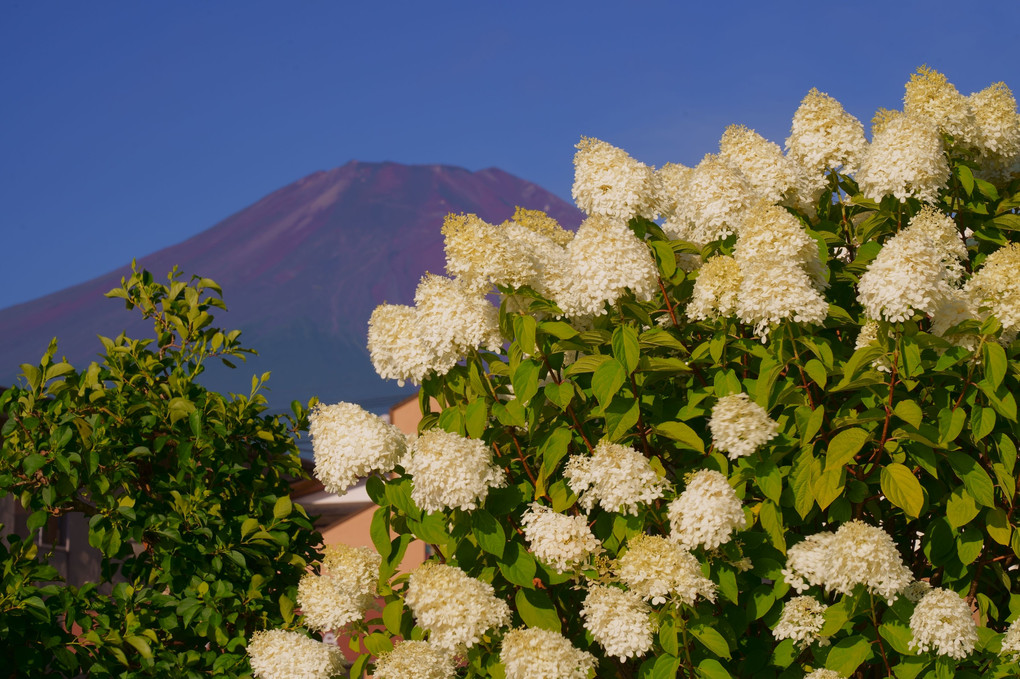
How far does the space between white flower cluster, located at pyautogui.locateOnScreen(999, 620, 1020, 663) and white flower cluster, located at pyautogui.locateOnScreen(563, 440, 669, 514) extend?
1486 millimetres

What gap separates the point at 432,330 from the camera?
3.95m

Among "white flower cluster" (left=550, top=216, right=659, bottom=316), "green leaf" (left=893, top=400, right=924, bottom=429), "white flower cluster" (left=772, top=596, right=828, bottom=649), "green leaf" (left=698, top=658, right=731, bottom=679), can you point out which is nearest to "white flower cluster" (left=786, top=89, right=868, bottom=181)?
"white flower cluster" (left=550, top=216, right=659, bottom=316)

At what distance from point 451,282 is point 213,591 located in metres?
2.41

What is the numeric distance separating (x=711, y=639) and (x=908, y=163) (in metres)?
2.37

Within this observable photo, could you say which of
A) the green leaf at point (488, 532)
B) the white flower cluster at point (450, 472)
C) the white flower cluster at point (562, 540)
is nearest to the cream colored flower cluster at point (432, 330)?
the white flower cluster at point (450, 472)

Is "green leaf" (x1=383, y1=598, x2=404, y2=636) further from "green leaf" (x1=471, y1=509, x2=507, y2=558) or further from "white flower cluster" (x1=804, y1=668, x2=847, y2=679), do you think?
"white flower cluster" (x1=804, y1=668, x2=847, y2=679)

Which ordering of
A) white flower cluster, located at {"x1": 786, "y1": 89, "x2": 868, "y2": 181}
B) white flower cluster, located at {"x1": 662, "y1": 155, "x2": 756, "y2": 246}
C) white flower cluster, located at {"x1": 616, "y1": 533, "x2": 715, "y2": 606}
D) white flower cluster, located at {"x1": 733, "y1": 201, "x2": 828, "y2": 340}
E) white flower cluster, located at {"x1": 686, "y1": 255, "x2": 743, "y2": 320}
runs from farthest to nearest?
white flower cluster, located at {"x1": 786, "y1": 89, "x2": 868, "y2": 181} → white flower cluster, located at {"x1": 662, "y1": 155, "x2": 756, "y2": 246} → white flower cluster, located at {"x1": 686, "y1": 255, "x2": 743, "y2": 320} → white flower cluster, located at {"x1": 733, "y1": 201, "x2": 828, "y2": 340} → white flower cluster, located at {"x1": 616, "y1": 533, "x2": 715, "y2": 606}

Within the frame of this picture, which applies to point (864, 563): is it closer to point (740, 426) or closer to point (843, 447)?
point (843, 447)

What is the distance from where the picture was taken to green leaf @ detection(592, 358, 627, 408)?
3.69 m

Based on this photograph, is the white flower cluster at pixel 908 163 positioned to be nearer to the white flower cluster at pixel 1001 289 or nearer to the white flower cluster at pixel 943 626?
the white flower cluster at pixel 1001 289

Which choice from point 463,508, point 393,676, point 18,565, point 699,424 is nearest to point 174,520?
point 18,565

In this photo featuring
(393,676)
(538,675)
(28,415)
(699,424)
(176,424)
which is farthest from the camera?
(176,424)

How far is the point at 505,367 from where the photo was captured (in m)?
4.21

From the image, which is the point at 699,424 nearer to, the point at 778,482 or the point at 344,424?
the point at 778,482
